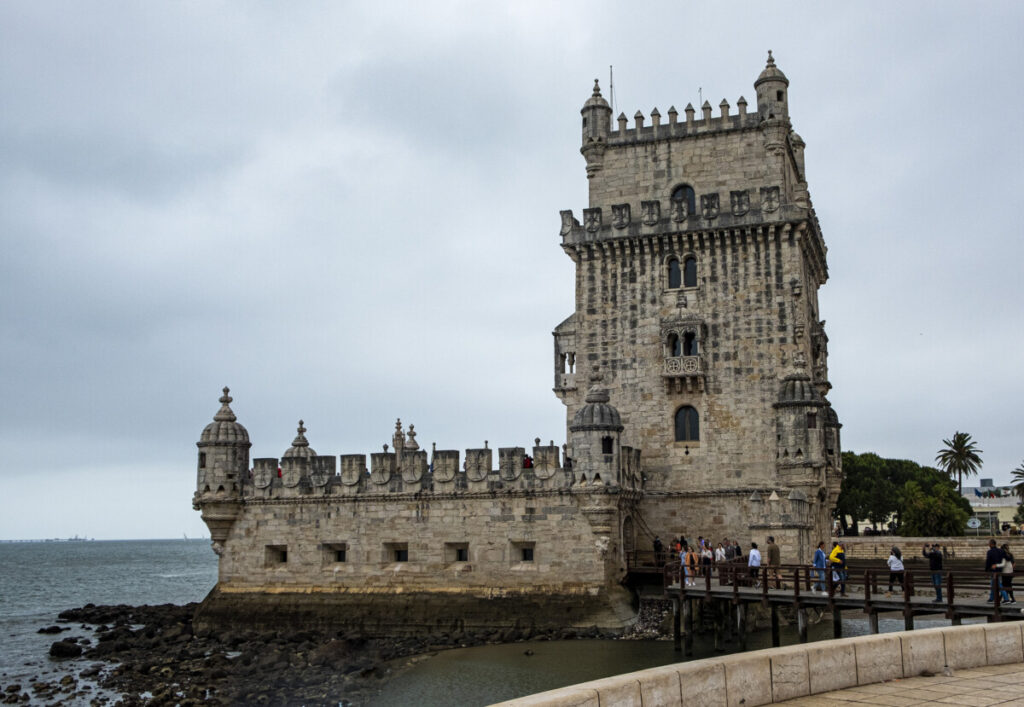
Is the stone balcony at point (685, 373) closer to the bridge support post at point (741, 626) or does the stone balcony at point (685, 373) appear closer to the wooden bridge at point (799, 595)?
the wooden bridge at point (799, 595)

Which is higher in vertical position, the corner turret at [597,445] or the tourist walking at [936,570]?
the corner turret at [597,445]

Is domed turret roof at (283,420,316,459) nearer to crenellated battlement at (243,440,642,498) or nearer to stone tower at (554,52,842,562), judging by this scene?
crenellated battlement at (243,440,642,498)

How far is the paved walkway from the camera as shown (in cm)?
1038

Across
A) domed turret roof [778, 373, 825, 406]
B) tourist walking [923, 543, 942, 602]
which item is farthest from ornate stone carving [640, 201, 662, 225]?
tourist walking [923, 543, 942, 602]

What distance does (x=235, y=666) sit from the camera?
90.5ft

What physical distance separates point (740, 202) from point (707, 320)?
166 inches

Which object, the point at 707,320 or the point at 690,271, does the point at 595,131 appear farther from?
the point at 707,320

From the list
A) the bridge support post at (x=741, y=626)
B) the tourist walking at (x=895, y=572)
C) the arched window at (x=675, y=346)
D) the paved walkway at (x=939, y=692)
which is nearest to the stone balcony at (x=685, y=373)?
the arched window at (x=675, y=346)

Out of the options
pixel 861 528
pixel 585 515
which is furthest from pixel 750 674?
pixel 861 528

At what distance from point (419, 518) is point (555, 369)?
25.9 feet

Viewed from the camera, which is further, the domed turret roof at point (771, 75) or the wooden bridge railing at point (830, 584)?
the domed turret roof at point (771, 75)

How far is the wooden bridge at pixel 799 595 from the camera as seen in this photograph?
21341mm

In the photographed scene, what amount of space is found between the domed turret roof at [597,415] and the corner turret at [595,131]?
9.59 m

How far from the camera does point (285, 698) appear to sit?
24156 millimetres
